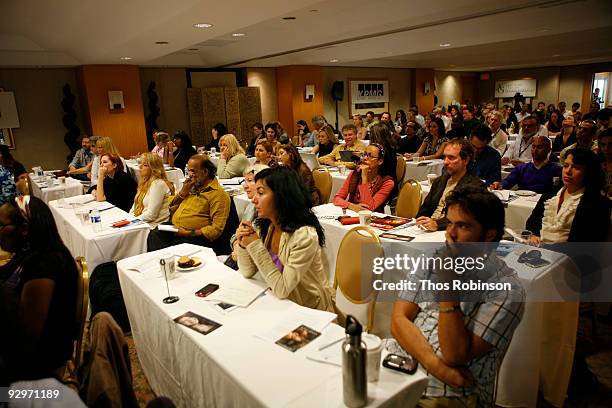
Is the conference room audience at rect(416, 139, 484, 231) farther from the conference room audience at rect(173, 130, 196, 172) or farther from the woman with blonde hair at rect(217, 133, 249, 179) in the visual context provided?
the conference room audience at rect(173, 130, 196, 172)

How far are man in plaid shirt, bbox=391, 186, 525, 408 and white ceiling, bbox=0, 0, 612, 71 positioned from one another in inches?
130

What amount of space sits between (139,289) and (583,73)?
19.4 metres

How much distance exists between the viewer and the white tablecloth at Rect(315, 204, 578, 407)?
2049mm

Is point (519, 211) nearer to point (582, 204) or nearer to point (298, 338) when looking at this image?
point (582, 204)

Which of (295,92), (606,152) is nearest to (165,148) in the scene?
(295,92)

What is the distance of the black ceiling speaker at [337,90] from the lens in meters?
13.0

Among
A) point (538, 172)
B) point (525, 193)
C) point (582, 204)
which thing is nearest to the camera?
point (582, 204)

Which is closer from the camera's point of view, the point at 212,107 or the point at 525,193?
the point at 525,193

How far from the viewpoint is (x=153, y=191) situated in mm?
3936

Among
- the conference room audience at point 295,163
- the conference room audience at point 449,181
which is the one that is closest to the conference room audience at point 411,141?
the conference room audience at point 295,163

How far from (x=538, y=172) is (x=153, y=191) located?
3.78m

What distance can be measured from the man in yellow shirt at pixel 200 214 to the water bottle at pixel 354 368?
2530 mm

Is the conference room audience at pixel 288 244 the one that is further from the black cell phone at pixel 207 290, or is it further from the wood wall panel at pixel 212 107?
the wood wall panel at pixel 212 107

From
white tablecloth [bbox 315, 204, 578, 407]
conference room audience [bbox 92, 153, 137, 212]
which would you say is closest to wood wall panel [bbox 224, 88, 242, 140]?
conference room audience [bbox 92, 153, 137, 212]
